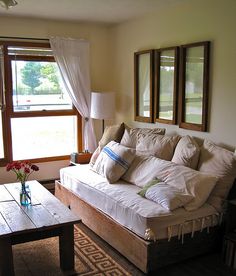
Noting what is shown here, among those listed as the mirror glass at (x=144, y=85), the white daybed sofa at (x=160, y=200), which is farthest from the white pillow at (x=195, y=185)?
the mirror glass at (x=144, y=85)

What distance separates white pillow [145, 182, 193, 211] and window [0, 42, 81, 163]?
92.7 inches

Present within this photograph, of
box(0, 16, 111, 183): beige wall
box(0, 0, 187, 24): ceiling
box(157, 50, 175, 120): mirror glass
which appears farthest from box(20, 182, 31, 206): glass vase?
box(0, 0, 187, 24): ceiling

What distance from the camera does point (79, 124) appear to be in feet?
16.6

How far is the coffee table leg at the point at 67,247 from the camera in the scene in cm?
273

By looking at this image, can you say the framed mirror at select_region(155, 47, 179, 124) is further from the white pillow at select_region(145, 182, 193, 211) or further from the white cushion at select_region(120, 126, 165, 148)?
the white pillow at select_region(145, 182, 193, 211)

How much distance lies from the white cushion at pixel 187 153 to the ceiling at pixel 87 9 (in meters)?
1.49

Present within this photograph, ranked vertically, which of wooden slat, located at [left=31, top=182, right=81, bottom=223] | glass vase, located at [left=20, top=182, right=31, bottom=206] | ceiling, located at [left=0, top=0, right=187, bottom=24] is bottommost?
wooden slat, located at [left=31, top=182, right=81, bottom=223]

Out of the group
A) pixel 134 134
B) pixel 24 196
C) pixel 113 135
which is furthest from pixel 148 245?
pixel 113 135

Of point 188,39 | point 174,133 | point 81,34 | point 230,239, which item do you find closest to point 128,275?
point 230,239

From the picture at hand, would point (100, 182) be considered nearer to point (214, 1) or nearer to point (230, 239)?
point (230, 239)

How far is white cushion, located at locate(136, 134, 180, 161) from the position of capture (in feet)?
11.7

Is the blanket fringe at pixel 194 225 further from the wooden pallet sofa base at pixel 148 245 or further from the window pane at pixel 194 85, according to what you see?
the window pane at pixel 194 85

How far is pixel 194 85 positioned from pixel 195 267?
5.83 feet

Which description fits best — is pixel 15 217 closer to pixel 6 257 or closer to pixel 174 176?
pixel 6 257
